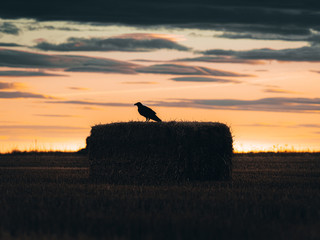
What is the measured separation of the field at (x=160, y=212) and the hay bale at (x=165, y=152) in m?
1.65

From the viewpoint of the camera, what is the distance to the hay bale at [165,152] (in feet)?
49.3

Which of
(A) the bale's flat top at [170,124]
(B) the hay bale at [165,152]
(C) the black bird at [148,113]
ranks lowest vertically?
(B) the hay bale at [165,152]

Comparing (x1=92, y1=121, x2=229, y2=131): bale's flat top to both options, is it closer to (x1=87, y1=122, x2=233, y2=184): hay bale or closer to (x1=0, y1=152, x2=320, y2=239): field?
(x1=87, y1=122, x2=233, y2=184): hay bale

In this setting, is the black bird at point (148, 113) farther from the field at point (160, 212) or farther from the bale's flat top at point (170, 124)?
the field at point (160, 212)

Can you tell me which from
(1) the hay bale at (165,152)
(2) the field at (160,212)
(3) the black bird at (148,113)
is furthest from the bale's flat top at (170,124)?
(2) the field at (160,212)

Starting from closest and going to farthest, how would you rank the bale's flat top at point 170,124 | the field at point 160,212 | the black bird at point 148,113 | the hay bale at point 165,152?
the field at point 160,212
the hay bale at point 165,152
the bale's flat top at point 170,124
the black bird at point 148,113

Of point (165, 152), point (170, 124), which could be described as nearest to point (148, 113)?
point (170, 124)

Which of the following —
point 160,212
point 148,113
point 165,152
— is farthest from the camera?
point 148,113

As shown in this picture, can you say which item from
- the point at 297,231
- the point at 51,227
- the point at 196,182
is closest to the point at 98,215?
the point at 51,227

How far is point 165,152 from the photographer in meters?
15.1

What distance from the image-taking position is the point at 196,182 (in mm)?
14594

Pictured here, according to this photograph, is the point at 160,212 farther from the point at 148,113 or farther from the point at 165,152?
the point at 148,113

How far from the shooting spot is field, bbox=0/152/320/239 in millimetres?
7578

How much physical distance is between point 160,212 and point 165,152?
238 inches
